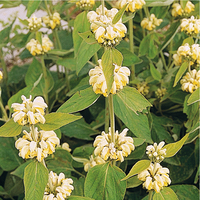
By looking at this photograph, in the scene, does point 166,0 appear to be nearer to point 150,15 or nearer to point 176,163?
point 150,15

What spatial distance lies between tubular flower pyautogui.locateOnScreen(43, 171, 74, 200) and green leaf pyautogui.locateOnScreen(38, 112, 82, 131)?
103 mm

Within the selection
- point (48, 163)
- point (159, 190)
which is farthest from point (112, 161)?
point (48, 163)

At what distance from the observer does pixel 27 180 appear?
0.43 metres

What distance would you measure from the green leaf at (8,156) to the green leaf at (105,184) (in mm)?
386

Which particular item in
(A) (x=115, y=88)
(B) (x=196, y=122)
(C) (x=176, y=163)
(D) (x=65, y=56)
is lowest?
(C) (x=176, y=163)

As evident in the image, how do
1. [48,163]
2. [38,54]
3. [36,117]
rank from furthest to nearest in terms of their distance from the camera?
Answer: [38,54] → [48,163] → [36,117]

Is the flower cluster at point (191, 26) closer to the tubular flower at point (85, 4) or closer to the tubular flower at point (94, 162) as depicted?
the tubular flower at point (85, 4)

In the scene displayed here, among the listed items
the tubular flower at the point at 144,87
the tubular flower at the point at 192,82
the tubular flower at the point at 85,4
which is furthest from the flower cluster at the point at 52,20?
the tubular flower at the point at 192,82

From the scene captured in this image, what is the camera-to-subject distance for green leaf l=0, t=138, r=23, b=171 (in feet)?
2.64

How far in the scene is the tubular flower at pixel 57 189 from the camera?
17.8 inches

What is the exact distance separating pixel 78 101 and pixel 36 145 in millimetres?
91

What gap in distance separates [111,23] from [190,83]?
341 mm

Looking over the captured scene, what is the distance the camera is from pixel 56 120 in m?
0.42

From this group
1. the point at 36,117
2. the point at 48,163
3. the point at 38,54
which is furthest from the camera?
the point at 38,54
